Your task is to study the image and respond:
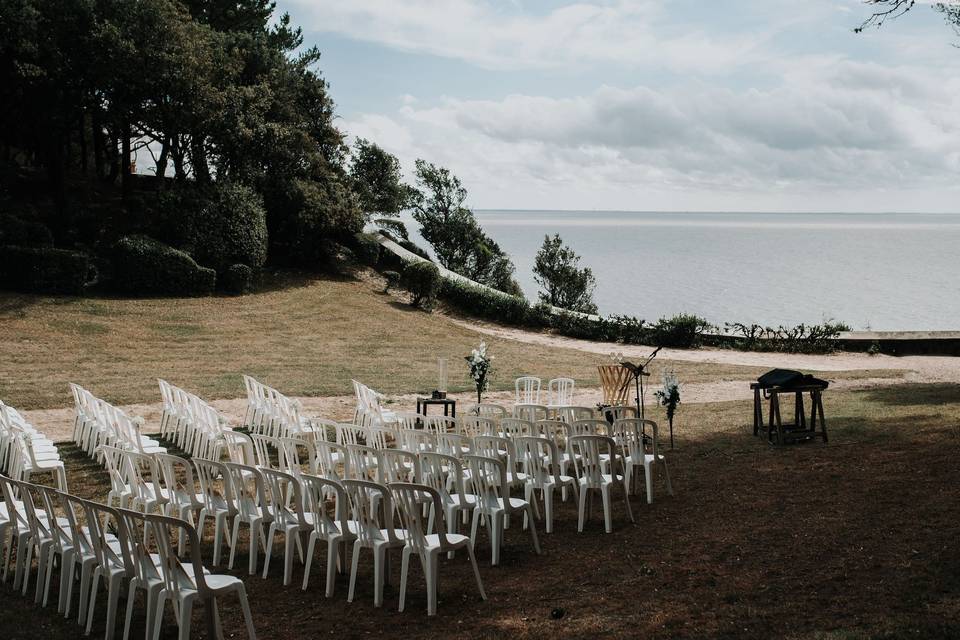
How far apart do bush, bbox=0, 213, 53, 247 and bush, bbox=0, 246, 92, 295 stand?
1.84ft

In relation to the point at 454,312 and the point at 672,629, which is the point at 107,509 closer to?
the point at 672,629

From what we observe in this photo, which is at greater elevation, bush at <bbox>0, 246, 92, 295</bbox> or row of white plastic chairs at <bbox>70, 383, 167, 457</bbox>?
bush at <bbox>0, 246, 92, 295</bbox>

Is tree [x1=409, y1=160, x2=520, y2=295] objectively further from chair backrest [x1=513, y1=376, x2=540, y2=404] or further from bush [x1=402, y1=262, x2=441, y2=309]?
chair backrest [x1=513, y1=376, x2=540, y2=404]

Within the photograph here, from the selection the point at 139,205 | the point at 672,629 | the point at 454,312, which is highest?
the point at 139,205

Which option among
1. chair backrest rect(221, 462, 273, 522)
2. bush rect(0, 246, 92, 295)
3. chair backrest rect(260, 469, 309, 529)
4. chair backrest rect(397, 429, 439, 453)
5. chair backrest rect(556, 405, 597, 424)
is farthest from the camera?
bush rect(0, 246, 92, 295)

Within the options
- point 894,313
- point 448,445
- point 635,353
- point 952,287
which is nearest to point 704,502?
point 448,445

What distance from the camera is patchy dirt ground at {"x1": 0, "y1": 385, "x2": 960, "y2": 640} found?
5312mm

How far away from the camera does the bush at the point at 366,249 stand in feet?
96.4

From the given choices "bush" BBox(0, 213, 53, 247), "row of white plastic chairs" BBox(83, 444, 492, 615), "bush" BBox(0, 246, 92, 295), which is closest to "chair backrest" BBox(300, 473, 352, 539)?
"row of white plastic chairs" BBox(83, 444, 492, 615)

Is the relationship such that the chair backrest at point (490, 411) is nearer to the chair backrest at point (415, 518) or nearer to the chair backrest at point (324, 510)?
the chair backrest at point (324, 510)

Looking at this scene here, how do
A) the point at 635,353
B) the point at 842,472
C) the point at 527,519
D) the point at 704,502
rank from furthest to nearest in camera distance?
1. the point at 635,353
2. the point at 842,472
3. the point at 704,502
4. the point at 527,519

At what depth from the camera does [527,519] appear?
753 cm

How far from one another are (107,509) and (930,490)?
6940mm

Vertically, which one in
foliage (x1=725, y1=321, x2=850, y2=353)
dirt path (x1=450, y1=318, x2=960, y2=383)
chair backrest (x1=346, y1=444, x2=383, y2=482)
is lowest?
chair backrest (x1=346, y1=444, x2=383, y2=482)
